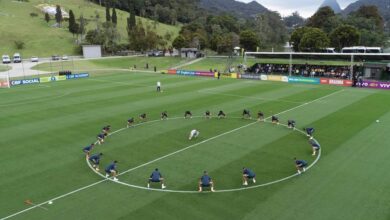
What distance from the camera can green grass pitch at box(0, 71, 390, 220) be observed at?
17.8 m

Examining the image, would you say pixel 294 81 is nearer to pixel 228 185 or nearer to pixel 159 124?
pixel 159 124

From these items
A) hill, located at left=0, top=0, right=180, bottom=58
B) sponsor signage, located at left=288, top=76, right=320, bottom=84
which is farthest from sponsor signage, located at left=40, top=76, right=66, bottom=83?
hill, located at left=0, top=0, right=180, bottom=58

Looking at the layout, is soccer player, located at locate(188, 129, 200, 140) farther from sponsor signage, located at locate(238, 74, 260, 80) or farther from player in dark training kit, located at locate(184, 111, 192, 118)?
sponsor signage, located at locate(238, 74, 260, 80)

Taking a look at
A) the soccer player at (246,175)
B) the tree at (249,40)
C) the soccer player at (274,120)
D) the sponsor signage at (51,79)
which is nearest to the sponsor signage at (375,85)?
the soccer player at (274,120)

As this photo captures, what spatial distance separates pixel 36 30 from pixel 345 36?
390 feet

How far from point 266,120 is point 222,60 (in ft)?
225

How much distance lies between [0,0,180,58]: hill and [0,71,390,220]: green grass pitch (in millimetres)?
93170

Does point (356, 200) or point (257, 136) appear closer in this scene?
point (356, 200)

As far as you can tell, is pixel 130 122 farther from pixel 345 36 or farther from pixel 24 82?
pixel 345 36

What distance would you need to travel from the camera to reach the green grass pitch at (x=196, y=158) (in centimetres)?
1777

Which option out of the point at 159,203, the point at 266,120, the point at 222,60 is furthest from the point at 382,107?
the point at 222,60

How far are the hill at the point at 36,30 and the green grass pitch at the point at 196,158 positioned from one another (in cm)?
9317

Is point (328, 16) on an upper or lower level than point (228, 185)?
upper

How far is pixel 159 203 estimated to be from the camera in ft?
60.2
